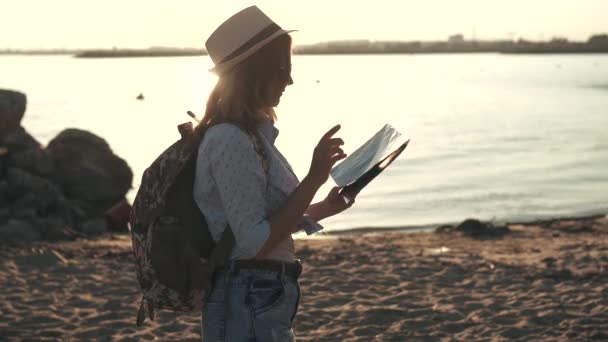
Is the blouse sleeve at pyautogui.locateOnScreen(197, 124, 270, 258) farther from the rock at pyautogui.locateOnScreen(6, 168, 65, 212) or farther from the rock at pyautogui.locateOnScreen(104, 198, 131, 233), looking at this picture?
the rock at pyautogui.locateOnScreen(104, 198, 131, 233)

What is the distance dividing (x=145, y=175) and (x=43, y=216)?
1349 cm

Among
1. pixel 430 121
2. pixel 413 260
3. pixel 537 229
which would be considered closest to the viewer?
pixel 413 260

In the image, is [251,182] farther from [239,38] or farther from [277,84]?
[239,38]

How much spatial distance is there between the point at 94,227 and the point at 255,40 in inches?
523

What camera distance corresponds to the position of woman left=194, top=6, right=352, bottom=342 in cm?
252

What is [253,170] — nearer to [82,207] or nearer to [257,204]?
[257,204]

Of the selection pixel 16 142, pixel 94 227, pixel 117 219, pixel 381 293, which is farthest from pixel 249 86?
pixel 16 142

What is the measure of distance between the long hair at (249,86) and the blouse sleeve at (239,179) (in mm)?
63

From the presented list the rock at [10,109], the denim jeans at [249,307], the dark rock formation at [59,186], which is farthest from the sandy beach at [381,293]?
the rock at [10,109]

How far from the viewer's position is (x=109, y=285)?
9.23 m

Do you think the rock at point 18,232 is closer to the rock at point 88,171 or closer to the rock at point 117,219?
the rock at point 117,219

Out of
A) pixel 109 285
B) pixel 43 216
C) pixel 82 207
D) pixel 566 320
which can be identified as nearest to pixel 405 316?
pixel 566 320

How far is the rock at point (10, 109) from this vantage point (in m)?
18.0

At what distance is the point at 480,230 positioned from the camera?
13812 millimetres
